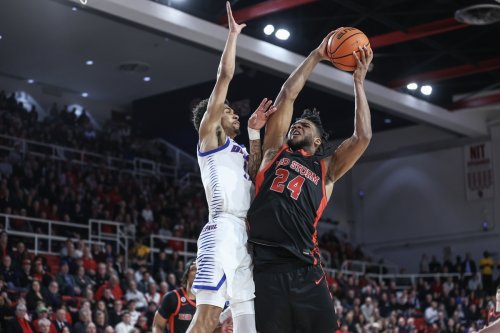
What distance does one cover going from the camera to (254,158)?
264 inches

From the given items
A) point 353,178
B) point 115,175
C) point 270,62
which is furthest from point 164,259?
point 353,178

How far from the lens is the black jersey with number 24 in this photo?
6.25 meters

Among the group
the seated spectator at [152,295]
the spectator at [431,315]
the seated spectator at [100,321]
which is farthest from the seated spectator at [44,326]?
the spectator at [431,315]

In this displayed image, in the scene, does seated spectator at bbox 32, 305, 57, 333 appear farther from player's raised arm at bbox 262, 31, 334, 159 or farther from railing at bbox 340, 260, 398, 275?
railing at bbox 340, 260, 398, 275

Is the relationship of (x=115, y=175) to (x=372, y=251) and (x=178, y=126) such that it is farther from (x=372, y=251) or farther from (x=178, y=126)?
(x=372, y=251)

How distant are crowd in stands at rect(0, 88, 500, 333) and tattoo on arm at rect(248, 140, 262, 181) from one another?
8201 mm

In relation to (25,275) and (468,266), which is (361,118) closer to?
(25,275)

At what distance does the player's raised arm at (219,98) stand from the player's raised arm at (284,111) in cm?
37

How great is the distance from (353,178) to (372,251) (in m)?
3.06

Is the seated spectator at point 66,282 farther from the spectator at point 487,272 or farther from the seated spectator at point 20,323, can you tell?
the spectator at point 487,272

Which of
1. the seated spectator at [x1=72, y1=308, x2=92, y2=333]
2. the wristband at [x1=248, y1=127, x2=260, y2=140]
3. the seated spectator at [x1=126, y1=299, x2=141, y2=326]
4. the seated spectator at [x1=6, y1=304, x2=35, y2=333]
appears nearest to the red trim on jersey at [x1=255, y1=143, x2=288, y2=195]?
the wristband at [x1=248, y1=127, x2=260, y2=140]

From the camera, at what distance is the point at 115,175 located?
2705cm

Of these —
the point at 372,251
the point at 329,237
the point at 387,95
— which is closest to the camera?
Result: the point at 387,95

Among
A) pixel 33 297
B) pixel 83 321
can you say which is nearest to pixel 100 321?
pixel 83 321
